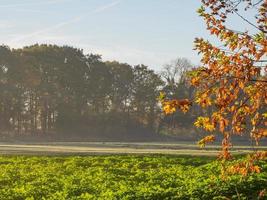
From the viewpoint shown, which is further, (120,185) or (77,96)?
(77,96)

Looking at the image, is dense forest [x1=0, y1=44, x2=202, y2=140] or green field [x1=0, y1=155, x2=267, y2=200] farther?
dense forest [x1=0, y1=44, x2=202, y2=140]

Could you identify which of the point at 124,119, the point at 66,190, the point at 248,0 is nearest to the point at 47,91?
the point at 124,119

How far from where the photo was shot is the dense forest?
89625mm

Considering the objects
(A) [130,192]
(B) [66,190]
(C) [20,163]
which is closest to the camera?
(A) [130,192]

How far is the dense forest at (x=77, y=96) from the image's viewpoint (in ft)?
294

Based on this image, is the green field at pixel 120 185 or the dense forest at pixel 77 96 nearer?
the green field at pixel 120 185

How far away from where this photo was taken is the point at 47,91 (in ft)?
299

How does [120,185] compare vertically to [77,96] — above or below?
below

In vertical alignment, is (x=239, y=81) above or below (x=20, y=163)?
above

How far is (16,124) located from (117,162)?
65.2 m

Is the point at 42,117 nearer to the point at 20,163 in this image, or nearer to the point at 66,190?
the point at 20,163

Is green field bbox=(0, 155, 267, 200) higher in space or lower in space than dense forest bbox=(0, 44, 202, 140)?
lower

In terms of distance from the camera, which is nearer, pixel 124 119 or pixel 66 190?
pixel 66 190

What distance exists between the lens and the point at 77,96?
308 ft
